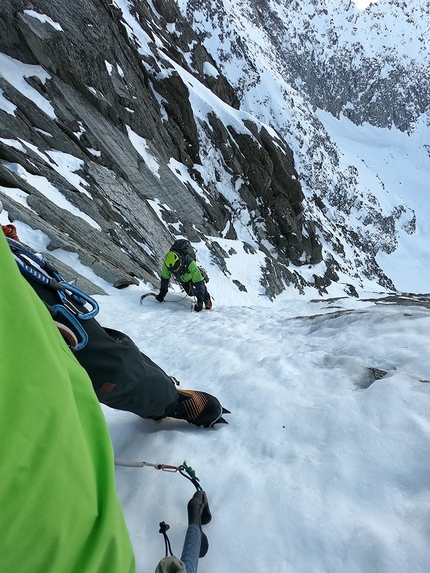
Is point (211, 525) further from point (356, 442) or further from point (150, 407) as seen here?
point (356, 442)

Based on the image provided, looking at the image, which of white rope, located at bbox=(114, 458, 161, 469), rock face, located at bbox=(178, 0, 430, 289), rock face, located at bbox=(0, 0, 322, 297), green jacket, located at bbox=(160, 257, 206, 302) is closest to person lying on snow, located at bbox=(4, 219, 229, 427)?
white rope, located at bbox=(114, 458, 161, 469)

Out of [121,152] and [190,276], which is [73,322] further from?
[121,152]

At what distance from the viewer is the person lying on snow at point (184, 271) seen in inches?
328

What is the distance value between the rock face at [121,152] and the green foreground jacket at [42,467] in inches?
317

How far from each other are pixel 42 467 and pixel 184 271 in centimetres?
790

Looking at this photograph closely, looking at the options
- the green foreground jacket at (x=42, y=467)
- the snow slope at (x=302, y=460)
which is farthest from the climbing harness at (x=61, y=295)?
the snow slope at (x=302, y=460)

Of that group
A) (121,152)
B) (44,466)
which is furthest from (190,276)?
(121,152)

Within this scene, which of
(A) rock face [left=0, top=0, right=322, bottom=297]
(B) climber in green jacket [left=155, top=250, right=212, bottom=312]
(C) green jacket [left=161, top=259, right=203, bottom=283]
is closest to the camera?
(B) climber in green jacket [left=155, top=250, right=212, bottom=312]

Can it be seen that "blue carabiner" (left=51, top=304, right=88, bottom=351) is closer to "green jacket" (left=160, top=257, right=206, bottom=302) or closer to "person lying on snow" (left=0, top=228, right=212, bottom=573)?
"person lying on snow" (left=0, top=228, right=212, bottom=573)

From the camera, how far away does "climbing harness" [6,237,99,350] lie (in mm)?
1526

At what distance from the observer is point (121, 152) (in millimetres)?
20938

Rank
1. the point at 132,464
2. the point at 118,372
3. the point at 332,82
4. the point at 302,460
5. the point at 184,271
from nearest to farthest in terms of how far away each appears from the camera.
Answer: the point at 118,372 < the point at 132,464 < the point at 302,460 < the point at 184,271 < the point at 332,82

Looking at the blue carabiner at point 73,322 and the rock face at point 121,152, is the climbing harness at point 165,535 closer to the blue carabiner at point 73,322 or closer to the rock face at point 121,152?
the blue carabiner at point 73,322

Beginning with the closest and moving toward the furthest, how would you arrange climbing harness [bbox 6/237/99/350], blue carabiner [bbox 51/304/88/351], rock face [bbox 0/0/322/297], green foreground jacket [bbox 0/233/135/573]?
green foreground jacket [bbox 0/233/135/573] < climbing harness [bbox 6/237/99/350] < blue carabiner [bbox 51/304/88/351] < rock face [bbox 0/0/322/297]
